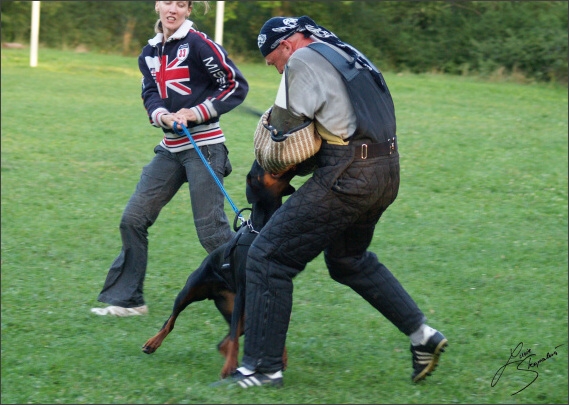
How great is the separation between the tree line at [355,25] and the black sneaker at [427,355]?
2160 cm

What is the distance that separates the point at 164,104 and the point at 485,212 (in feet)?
14.7

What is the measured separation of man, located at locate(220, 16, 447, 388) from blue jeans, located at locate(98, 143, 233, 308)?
3.98 ft

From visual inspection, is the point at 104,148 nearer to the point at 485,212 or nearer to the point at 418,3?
the point at 485,212

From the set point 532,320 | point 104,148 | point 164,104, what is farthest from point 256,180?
point 104,148

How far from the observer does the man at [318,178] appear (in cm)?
392

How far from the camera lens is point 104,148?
11484mm

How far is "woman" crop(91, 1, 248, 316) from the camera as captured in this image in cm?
524

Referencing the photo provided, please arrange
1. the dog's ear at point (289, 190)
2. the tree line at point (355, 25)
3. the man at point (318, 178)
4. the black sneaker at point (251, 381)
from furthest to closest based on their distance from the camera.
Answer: the tree line at point (355, 25) → the dog's ear at point (289, 190) → the black sneaker at point (251, 381) → the man at point (318, 178)
